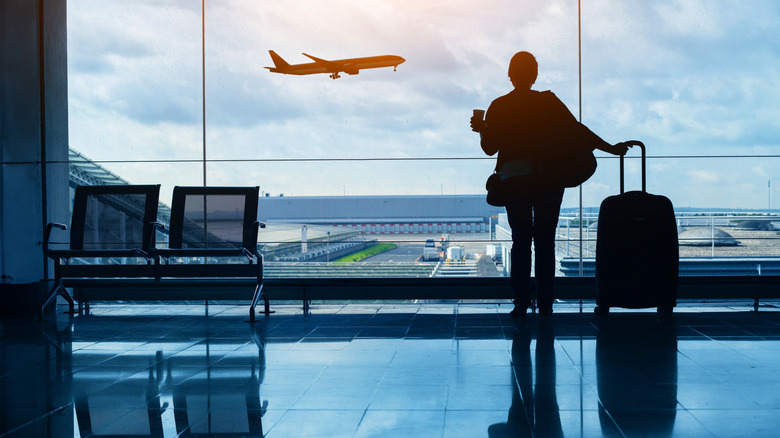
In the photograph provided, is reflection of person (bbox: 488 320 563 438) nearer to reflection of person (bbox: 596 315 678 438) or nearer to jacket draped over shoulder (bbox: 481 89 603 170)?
reflection of person (bbox: 596 315 678 438)

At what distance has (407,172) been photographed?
4484 mm

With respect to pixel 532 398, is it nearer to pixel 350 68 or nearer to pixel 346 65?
pixel 350 68

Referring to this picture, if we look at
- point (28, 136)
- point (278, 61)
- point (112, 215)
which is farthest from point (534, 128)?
point (278, 61)

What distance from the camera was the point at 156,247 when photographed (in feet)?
12.9

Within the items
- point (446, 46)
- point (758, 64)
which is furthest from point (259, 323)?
point (446, 46)

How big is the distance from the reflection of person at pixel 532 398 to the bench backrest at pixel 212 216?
179 centimetres

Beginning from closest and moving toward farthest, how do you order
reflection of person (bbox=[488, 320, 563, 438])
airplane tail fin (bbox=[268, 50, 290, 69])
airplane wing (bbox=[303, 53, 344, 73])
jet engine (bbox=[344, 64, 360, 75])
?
reflection of person (bbox=[488, 320, 563, 438]), airplane wing (bbox=[303, 53, 344, 73]), jet engine (bbox=[344, 64, 360, 75]), airplane tail fin (bbox=[268, 50, 290, 69])

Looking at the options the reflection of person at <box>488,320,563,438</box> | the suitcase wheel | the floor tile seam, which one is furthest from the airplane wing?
the floor tile seam

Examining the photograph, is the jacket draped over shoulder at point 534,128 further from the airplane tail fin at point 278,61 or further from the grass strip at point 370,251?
the airplane tail fin at point 278,61

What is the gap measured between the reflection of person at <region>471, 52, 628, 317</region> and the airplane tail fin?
22.7 metres

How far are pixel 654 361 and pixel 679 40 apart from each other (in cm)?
922

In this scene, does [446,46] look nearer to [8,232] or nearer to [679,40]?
[679,40]

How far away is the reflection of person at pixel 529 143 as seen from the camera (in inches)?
125

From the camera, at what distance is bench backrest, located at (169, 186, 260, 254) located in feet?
12.7
